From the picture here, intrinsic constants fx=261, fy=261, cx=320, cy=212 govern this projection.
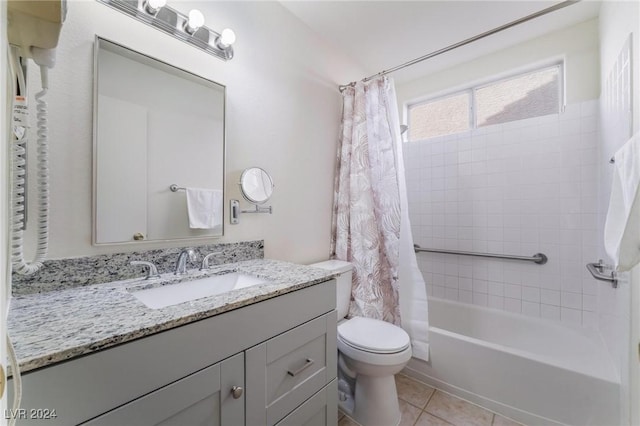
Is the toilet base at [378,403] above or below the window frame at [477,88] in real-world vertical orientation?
below

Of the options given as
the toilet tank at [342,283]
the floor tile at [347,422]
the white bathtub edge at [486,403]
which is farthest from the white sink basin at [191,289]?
the white bathtub edge at [486,403]

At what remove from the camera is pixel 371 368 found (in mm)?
1400

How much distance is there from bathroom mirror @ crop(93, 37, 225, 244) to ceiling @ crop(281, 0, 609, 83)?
1014 mm

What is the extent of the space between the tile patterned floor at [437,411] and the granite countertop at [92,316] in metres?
1.19

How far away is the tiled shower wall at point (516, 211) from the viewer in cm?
188

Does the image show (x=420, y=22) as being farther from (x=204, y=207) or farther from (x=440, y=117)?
(x=204, y=207)

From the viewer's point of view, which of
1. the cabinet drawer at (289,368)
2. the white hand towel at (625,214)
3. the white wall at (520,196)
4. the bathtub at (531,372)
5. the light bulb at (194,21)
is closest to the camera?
the white hand towel at (625,214)

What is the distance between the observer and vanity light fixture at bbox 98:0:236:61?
1099 millimetres

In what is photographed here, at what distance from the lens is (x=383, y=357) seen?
1370mm

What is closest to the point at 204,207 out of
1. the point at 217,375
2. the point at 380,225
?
the point at 217,375

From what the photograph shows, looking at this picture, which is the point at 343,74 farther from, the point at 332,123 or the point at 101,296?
the point at 101,296

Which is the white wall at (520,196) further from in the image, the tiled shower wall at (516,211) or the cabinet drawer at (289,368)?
the cabinet drawer at (289,368)

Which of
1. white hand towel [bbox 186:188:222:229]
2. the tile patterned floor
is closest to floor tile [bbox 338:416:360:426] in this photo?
the tile patterned floor

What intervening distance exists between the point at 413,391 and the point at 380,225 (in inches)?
44.3
